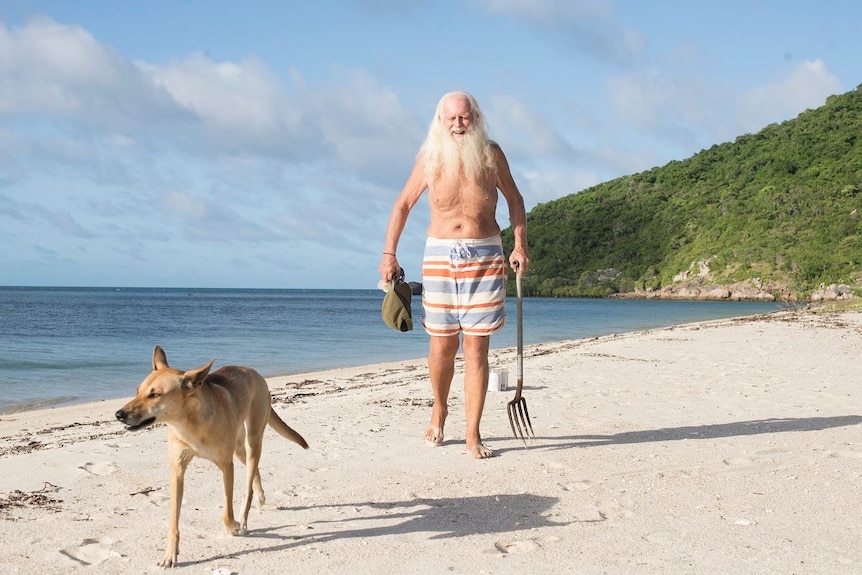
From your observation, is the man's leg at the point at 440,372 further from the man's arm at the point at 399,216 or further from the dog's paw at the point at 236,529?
the dog's paw at the point at 236,529

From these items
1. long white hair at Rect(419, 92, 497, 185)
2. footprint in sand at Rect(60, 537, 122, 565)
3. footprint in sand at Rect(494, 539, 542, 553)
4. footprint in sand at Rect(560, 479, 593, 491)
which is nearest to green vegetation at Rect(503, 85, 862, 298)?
long white hair at Rect(419, 92, 497, 185)

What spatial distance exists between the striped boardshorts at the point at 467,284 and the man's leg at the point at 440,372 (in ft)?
0.67

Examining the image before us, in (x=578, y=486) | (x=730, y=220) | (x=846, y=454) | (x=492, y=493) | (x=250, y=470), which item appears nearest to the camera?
(x=250, y=470)

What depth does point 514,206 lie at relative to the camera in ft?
20.9

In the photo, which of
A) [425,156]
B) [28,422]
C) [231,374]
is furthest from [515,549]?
[28,422]

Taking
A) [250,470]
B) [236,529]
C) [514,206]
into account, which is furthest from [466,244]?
[236,529]

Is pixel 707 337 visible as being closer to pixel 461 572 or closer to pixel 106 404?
pixel 106 404

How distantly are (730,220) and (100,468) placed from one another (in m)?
79.4

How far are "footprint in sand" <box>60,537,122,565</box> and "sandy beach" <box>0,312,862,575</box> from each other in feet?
0.03

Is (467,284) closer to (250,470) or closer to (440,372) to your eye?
(440,372)

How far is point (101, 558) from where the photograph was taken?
386cm

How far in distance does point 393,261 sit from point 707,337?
13.9 meters

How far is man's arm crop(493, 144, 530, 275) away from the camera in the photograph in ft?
20.0

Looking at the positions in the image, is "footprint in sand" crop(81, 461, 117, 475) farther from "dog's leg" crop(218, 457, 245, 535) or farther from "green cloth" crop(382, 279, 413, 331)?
"green cloth" crop(382, 279, 413, 331)
